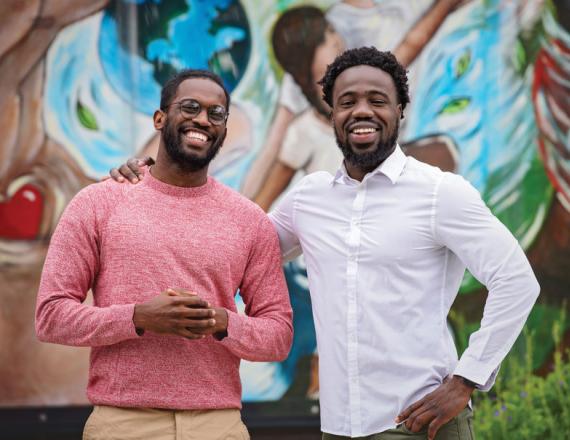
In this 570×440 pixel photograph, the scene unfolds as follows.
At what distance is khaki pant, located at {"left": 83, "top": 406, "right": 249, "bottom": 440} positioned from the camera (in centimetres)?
301

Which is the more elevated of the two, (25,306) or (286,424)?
(25,306)

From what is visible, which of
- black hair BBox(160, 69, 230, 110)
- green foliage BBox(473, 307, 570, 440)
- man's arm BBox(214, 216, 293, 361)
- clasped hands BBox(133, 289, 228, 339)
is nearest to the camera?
clasped hands BBox(133, 289, 228, 339)

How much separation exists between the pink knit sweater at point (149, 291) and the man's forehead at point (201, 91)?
342mm

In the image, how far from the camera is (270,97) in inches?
231

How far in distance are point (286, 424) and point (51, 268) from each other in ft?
10.0

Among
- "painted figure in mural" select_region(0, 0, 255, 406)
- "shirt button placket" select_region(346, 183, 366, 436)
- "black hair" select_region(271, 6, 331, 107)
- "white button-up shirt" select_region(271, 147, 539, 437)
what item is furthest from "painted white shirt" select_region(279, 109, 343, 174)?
"shirt button placket" select_region(346, 183, 366, 436)

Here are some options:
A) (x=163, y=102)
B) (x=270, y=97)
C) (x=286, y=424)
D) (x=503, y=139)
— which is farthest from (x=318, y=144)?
(x=163, y=102)

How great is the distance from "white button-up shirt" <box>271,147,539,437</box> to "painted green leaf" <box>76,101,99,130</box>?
10.3ft

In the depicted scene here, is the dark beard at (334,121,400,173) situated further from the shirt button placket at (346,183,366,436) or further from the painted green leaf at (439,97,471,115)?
the painted green leaf at (439,97,471,115)

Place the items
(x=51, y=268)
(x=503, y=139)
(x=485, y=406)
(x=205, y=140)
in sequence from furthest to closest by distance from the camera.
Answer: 1. (x=503, y=139)
2. (x=485, y=406)
3. (x=205, y=140)
4. (x=51, y=268)

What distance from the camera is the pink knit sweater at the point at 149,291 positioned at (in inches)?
119

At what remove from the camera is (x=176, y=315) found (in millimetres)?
2889

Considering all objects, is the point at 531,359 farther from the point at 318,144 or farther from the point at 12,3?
the point at 12,3

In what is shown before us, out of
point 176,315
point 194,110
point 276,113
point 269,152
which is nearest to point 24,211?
point 269,152
